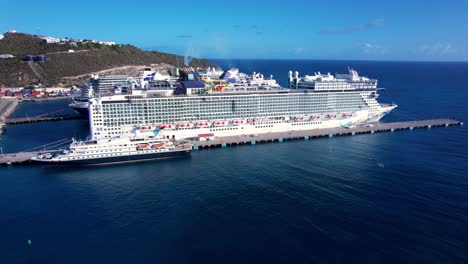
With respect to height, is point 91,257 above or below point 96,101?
below

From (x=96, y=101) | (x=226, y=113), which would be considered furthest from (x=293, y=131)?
(x=96, y=101)

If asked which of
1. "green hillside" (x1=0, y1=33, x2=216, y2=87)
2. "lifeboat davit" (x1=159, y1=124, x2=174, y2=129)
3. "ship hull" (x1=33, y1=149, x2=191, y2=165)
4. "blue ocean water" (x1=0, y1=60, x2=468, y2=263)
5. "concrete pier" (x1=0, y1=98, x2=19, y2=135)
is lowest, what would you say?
"blue ocean water" (x1=0, y1=60, x2=468, y2=263)

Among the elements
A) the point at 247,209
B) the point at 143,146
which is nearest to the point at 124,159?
the point at 143,146

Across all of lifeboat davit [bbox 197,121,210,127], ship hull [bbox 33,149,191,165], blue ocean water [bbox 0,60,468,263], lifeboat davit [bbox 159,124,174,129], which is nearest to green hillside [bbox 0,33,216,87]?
blue ocean water [bbox 0,60,468,263]

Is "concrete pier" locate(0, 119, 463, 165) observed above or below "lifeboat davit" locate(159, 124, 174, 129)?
below

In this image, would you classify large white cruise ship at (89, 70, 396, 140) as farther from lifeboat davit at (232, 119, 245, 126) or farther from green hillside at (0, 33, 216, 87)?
green hillside at (0, 33, 216, 87)

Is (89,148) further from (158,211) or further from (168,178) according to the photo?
(158,211)

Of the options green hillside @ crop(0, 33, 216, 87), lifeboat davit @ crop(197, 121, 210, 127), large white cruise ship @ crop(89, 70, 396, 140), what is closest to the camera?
large white cruise ship @ crop(89, 70, 396, 140)
